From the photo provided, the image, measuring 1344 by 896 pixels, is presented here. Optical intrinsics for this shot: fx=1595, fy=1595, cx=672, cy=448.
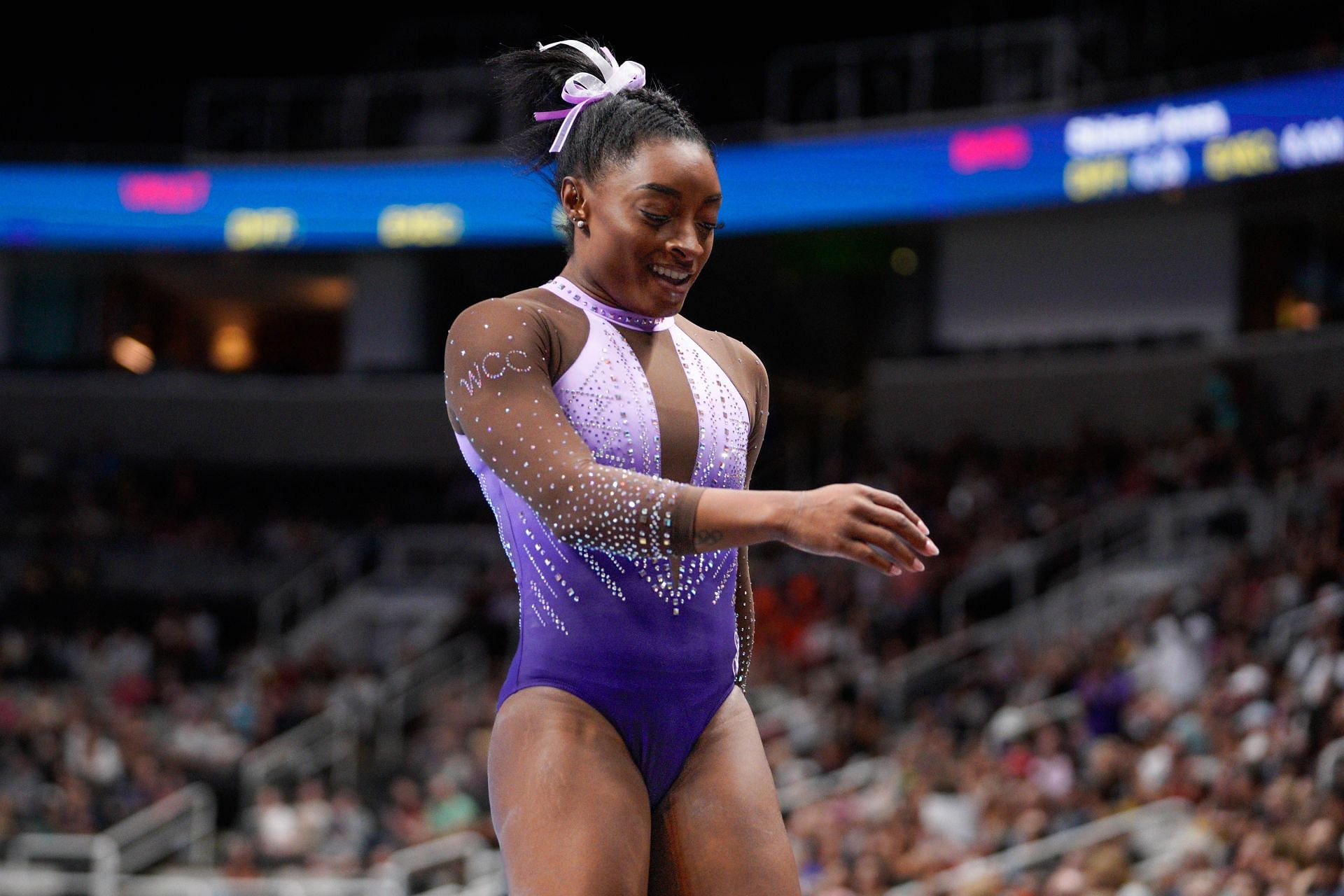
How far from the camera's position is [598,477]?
2.60 metres

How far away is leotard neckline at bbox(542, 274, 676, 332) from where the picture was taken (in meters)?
3.02

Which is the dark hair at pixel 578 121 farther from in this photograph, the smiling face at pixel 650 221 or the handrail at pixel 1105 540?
the handrail at pixel 1105 540

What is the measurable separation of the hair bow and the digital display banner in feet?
39.9

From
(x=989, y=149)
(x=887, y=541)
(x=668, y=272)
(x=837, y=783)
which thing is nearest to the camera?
(x=887, y=541)

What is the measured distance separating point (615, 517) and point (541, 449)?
0.66 ft

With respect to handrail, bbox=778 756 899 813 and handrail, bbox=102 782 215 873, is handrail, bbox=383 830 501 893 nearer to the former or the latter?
handrail, bbox=778 756 899 813

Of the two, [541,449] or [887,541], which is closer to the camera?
[887,541]

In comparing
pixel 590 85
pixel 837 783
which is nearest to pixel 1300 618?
pixel 837 783

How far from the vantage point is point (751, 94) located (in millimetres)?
20094

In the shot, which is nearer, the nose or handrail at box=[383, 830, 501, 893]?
the nose

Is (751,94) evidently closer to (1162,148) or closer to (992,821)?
(1162,148)

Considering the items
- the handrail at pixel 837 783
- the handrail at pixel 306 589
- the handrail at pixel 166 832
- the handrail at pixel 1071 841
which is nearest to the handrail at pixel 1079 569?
the handrail at pixel 837 783

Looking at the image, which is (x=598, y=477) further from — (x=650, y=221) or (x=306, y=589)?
(x=306, y=589)

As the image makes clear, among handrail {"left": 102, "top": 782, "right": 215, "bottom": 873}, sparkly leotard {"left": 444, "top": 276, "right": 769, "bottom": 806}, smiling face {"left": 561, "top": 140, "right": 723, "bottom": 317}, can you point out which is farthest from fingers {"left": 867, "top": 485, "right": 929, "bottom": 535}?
handrail {"left": 102, "top": 782, "right": 215, "bottom": 873}
